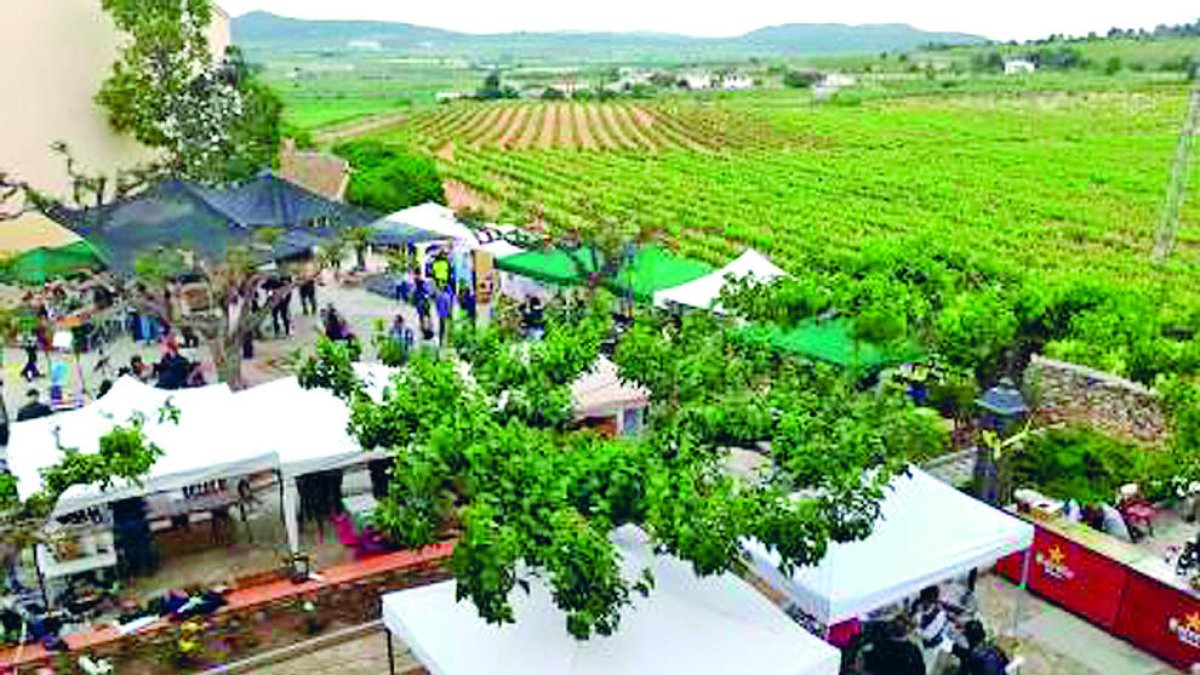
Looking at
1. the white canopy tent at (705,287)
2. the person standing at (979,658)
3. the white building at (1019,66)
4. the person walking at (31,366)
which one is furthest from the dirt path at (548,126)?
the white building at (1019,66)

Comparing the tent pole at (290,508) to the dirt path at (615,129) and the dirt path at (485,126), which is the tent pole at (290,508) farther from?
the dirt path at (485,126)

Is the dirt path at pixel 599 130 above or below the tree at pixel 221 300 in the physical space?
below

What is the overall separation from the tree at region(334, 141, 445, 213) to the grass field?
3145mm

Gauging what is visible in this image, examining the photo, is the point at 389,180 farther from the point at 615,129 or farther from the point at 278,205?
A: the point at 615,129

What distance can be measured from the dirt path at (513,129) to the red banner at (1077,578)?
191ft

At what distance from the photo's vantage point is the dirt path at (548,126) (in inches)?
2764

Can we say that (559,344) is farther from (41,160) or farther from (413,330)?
(41,160)

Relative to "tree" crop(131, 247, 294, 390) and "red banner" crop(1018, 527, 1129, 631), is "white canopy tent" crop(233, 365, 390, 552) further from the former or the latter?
"red banner" crop(1018, 527, 1129, 631)

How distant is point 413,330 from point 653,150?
1882 inches

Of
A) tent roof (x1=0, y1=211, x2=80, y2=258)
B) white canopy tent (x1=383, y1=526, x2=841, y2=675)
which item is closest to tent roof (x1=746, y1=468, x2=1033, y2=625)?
white canopy tent (x1=383, y1=526, x2=841, y2=675)

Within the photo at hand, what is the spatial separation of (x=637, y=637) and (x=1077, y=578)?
5.93 metres

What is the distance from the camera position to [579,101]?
112375 mm

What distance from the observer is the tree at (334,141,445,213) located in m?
35.2

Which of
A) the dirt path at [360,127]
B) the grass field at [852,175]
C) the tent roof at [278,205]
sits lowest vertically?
the dirt path at [360,127]
